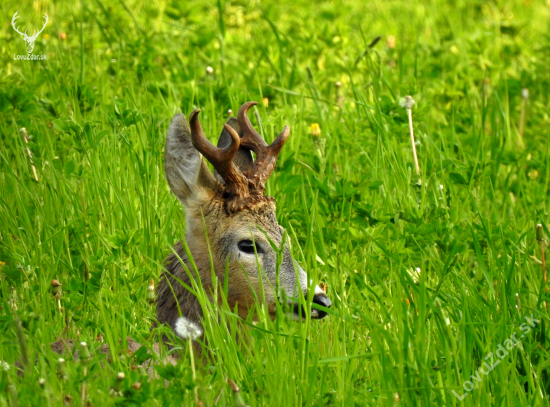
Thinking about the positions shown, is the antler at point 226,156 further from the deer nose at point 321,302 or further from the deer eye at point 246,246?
the deer nose at point 321,302

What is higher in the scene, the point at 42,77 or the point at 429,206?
the point at 42,77

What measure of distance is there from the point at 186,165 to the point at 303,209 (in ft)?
2.53

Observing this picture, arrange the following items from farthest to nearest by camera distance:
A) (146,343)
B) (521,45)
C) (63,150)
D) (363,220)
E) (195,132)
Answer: (521,45) < (63,150) < (363,220) < (195,132) < (146,343)

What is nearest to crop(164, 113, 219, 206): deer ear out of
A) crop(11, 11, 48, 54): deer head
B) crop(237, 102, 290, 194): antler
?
crop(237, 102, 290, 194): antler

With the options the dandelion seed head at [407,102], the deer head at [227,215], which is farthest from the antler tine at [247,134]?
the dandelion seed head at [407,102]

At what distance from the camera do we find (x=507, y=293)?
3984 mm

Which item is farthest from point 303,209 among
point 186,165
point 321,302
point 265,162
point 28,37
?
point 28,37

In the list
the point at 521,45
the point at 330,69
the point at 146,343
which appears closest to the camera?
the point at 146,343

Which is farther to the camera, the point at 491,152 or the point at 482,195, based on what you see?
the point at 491,152

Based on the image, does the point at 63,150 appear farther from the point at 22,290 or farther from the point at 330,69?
the point at 330,69

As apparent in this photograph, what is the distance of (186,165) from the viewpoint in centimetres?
457

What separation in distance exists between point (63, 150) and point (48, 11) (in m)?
2.69

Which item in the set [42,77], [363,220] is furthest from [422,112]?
[42,77]

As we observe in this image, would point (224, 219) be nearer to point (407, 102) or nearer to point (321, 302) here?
point (321, 302)
